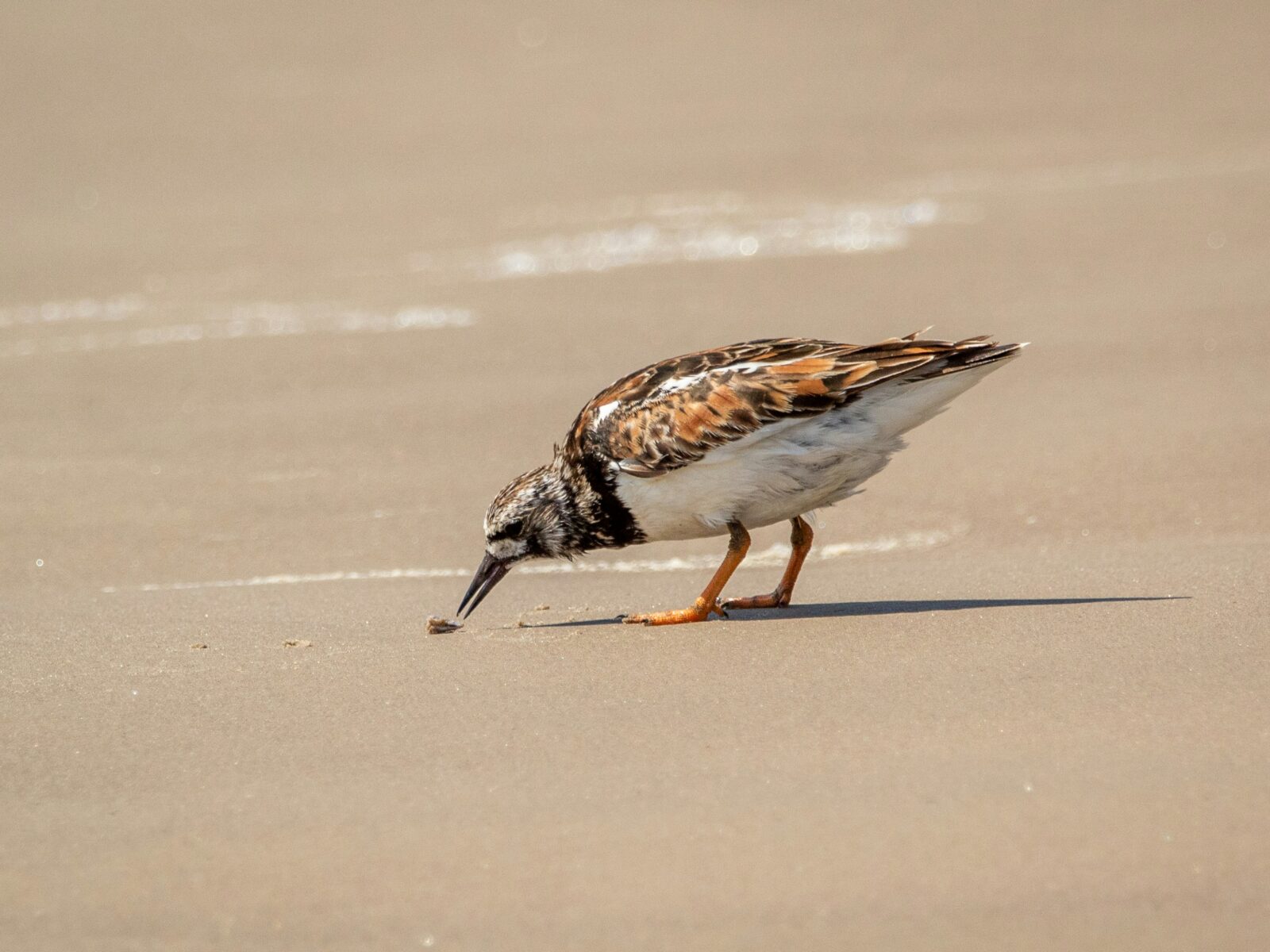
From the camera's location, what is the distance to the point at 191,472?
802 centimetres

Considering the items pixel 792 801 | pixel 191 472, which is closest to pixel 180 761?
pixel 792 801

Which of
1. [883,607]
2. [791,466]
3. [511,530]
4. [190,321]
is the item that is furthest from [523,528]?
[190,321]

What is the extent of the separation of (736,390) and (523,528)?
1.14 meters

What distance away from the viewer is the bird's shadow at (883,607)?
5523 millimetres

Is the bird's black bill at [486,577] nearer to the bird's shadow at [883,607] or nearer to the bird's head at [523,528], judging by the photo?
the bird's head at [523,528]

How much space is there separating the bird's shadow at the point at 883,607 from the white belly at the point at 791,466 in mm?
387

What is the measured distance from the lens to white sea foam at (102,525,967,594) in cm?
680

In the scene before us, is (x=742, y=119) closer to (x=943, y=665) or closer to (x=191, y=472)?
(x=191, y=472)

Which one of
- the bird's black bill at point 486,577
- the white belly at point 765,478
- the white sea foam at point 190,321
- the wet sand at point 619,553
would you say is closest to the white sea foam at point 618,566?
the wet sand at point 619,553

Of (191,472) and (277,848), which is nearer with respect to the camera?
(277,848)

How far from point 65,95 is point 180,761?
10325 mm

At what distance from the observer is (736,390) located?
5.78 meters

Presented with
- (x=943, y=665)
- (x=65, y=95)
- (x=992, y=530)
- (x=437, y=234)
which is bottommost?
(x=992, y=530)

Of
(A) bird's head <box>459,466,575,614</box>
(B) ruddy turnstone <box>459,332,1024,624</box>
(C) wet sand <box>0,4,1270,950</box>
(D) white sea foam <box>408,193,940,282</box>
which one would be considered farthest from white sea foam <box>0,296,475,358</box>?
(B) ruddy turnstone <box>459,332,1024,624</box>
